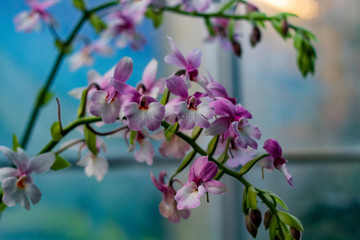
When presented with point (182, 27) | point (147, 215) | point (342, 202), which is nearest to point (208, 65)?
point (182, 27)

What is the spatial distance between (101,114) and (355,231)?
56.0 inches

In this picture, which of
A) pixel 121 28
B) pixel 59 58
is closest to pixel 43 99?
pixel 59 58

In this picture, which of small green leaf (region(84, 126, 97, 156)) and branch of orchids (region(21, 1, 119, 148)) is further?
branch of orchids (region(21, 1, 119, 148))

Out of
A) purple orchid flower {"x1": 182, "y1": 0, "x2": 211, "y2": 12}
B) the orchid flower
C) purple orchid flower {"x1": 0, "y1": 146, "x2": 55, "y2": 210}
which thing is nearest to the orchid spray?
purple orchid flower {"x1": 0, "y1": 146, "x2": 55, "y2": 210}

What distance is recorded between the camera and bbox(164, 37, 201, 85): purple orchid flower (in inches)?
15.8

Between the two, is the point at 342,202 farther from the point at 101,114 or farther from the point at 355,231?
the point at 101,114

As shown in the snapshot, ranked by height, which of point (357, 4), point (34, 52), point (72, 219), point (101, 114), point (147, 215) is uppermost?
point (101, 114)

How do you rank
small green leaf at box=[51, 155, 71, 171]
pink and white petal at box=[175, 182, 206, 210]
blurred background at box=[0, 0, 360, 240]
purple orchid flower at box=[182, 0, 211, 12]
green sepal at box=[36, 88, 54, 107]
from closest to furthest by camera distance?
pink and white petal at box=[175, 182, 206, 210] → small green leaf at box=[51, 155, 71, 171] → purple orchid flower at box=[182, 0, 211, 12] → green sepal at box=[36, 88, 54, 107] → blurred background at box=[0, 0, 360, 240]

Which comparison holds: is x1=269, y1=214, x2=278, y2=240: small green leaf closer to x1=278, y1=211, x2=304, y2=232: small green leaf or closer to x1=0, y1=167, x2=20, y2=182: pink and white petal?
x1=278, y1=211, x2=304, y2=232: small green leaf

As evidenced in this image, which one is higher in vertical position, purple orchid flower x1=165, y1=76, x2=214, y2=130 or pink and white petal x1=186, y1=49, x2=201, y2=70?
pink and white petal x1=186, y1=49, x2=201, y2=70

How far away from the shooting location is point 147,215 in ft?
4.41

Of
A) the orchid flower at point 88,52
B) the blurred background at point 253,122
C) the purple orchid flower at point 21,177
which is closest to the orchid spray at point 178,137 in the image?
the purple orchid flower at point 21,177

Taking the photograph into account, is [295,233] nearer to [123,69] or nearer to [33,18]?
[123,69]

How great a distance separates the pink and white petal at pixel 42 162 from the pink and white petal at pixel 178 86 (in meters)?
0.16
